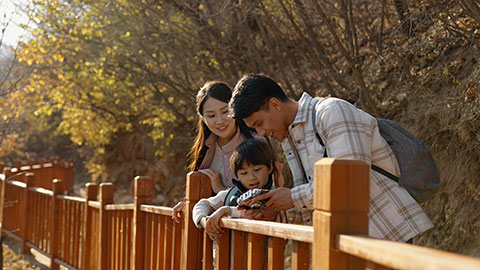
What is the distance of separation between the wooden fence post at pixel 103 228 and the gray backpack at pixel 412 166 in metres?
4.27

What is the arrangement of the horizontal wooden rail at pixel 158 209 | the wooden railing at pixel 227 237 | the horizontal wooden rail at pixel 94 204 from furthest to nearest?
the horizontal wooden rail at pixel 94 204 → the horizontal wooden rail at pixel 158 209 → the wooden railing at pixel 227 237

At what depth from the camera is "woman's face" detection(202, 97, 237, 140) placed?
4176 millimetres

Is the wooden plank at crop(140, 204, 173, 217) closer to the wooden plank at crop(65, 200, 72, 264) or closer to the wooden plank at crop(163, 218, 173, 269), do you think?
the wooden plank at crop(163, 218, 173, 269)

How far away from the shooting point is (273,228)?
2617 millimetres

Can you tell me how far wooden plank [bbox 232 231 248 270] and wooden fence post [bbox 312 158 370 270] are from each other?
1.09 m

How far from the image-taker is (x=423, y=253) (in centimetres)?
149

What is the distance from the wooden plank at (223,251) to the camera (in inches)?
129

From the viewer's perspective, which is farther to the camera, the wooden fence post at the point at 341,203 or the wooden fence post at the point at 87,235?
the wooden fence post at the point at 87,235

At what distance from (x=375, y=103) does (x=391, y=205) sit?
4634 millimetres

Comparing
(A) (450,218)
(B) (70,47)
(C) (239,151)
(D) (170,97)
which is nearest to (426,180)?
(C) (239,151)

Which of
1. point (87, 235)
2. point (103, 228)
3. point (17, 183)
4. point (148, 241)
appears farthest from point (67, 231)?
point (148, 241)

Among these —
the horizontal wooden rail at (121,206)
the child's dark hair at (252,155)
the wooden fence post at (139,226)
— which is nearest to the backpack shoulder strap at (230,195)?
the child's dark hair at (252,155)

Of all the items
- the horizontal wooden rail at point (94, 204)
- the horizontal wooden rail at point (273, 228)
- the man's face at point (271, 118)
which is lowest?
the horizontal wooden rail at point (94, 204)

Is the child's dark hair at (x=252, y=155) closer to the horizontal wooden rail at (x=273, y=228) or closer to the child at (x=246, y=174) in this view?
the child at (x=246, y=174)
